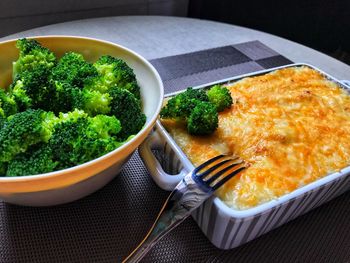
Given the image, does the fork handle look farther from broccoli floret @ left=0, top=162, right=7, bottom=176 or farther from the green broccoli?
broccoli floret @ left=0, top=162, right=7, bottom=176

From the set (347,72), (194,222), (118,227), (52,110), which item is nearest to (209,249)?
(194,222)

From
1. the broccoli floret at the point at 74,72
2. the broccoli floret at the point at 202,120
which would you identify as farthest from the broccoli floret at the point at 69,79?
the broccoli floret at the point at 202,120

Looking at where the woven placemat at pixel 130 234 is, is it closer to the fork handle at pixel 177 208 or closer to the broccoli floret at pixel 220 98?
the fork handle at pixel 177 208

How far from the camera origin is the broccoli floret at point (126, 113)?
768 mm

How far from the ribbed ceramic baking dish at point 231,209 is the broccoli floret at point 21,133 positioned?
0.81ft

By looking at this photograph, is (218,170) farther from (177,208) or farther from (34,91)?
(34,91)

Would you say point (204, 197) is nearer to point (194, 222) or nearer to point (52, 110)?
point (194, 222)

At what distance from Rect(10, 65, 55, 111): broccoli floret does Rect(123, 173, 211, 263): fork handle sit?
1.16 ft

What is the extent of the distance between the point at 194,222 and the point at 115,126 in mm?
295

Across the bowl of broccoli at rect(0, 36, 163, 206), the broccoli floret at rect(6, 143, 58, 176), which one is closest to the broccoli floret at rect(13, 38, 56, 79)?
the bowl of broccoli at rect(0, 36, 163, 206)

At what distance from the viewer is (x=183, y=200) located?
72cm

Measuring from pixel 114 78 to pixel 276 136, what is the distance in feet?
1.42

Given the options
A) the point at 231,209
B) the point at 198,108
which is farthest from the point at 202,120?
the point at 231,209

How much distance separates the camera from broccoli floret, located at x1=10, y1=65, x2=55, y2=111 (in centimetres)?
76
